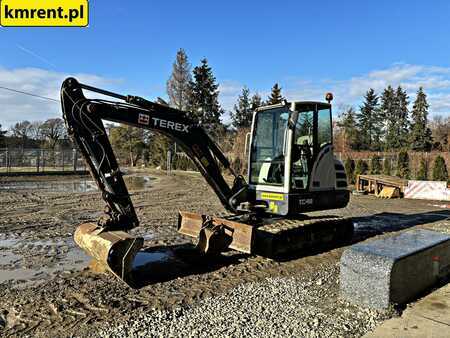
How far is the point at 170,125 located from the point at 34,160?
3134cm

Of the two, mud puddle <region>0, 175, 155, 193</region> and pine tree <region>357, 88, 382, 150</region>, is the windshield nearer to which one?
mud puddle <region>0, 175, 155, 193</region>

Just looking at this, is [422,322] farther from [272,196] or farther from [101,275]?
[101,275]

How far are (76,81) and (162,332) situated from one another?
3604mm

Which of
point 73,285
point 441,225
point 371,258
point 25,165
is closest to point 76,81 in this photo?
point 73,285

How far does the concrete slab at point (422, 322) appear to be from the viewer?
146 inches

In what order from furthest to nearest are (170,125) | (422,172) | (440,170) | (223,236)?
(422,172), (440,170), (223,236), (170,125)

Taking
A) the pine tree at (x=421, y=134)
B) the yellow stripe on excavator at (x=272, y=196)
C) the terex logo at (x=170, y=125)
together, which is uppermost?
the pine tree at (x=421, y=134)

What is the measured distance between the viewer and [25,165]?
105 feet

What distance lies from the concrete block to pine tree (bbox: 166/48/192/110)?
126 ft

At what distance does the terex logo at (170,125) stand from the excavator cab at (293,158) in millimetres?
1729

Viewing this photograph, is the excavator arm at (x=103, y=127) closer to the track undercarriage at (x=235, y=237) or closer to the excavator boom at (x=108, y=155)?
the excavator boom at (x=108, y=155)

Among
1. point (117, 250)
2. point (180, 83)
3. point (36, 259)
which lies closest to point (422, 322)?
point (117, 250)

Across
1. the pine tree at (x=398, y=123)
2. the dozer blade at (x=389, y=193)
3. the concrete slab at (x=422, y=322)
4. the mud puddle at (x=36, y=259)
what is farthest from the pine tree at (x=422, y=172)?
the pine tree at (x=398, y=123)

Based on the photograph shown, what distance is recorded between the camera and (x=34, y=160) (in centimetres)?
3284
